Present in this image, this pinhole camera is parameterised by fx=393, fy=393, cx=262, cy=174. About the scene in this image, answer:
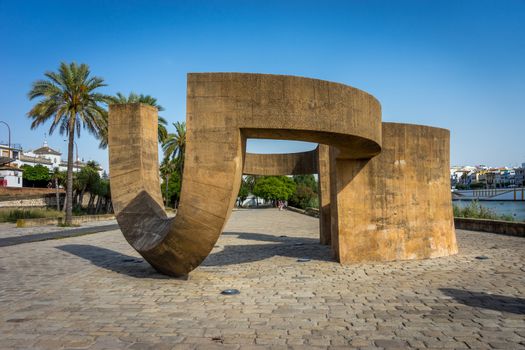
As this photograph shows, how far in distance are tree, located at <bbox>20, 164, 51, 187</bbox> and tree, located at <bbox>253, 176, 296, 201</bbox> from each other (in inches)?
1373

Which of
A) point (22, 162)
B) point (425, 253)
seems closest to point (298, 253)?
point (425, 253)

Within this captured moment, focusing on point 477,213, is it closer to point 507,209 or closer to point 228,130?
point 228,130

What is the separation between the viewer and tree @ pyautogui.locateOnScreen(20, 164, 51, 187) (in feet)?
209

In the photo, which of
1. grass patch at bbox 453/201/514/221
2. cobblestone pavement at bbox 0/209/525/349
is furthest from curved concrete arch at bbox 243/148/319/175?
grass patch at bbox 453/201/514/221

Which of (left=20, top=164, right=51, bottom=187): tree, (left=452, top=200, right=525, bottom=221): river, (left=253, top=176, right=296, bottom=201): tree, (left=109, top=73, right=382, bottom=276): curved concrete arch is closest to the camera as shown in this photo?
(left=109, top=73, right=382, bottom=276): curved concrete arch

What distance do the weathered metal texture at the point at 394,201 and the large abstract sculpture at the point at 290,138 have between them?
3 centimetres

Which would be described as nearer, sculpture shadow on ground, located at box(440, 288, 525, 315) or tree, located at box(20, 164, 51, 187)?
→ sculpture shadow on ground, located at box(440, 288, 525, 315)

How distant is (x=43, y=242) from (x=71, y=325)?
12780 millimetres

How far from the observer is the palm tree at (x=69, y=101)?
25.0 m

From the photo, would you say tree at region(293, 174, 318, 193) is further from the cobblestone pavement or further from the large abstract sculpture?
the cobblestone pavement

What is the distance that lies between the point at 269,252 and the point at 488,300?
7.48 meters

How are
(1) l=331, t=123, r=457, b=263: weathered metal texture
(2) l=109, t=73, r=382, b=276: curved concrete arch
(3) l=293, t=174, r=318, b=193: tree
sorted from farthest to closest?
(3) l=293, t=174, r=318, b=193: tree < (1) l=331, t=123, r=457, b=263: weathered metal texture < (2) l=109, t=73, r=382, b=276: curved concrete arch

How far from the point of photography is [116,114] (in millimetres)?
9742

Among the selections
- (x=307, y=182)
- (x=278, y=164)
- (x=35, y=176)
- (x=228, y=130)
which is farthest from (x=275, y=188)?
(x=228, y=130)
